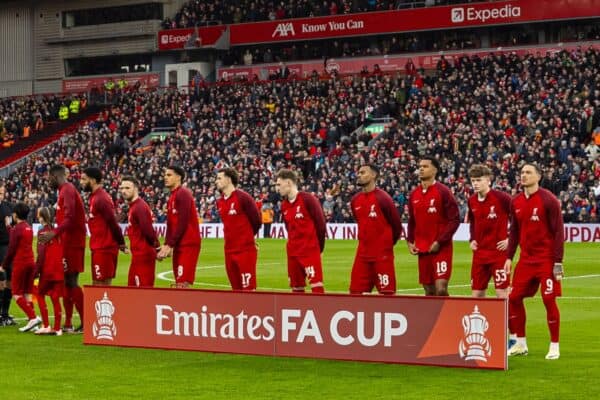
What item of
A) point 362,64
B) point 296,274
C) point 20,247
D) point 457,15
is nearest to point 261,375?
point 296,274

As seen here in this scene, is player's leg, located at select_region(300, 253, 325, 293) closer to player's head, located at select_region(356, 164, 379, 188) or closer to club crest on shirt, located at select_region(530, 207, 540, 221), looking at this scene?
player's head, located at select_region(356, 164, 379, 188)

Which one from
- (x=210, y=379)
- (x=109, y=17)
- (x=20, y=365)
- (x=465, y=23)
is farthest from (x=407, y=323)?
(x=109, y=17)

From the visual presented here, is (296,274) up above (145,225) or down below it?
below

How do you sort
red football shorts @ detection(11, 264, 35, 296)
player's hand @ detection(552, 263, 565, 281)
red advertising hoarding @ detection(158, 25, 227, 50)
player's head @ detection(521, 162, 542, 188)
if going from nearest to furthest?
player's hand @ detection(552, 263, 565, 281) → player's head @ detection(521, 162, 542, 188) → red football shorts @ detection(11, 264, 35, 296) → red advertising hoarding @ detection(158, 25, 227, 50)

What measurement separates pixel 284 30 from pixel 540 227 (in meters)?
52.8

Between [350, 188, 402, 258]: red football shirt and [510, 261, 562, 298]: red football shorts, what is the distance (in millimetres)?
1872

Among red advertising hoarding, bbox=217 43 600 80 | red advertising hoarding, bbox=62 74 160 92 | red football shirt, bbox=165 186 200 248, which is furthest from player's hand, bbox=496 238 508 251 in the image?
red advertising hoarding, bbox=62 74 160 92

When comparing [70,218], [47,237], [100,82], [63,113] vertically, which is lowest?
[47,237]

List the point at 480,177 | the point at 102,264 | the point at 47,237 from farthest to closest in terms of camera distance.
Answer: the point at 102,264, the point at 47,237, the point at 480,177

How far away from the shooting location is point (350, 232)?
153ft

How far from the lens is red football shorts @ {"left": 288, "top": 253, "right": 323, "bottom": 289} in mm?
16266

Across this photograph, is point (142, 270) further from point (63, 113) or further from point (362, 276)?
point (63, 113)

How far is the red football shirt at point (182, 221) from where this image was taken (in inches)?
647

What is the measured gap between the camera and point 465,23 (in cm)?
6003
